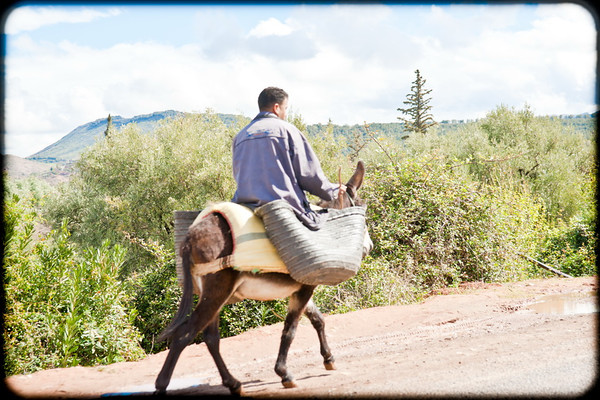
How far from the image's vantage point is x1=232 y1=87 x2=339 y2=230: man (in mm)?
4828

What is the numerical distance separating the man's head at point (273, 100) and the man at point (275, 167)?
0.08ft

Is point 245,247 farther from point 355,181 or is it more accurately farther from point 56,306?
point 56,306

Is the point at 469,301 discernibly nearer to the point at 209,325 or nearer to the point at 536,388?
the point at 536,388

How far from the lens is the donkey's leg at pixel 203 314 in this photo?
4332 mm

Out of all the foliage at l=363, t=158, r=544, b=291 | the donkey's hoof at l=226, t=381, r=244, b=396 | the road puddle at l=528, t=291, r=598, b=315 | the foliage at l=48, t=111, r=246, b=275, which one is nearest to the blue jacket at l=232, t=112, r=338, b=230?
the donkey's hoof at l=226, t=381, r=244, b=396

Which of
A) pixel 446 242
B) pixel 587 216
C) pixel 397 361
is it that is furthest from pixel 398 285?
pixel 587 216

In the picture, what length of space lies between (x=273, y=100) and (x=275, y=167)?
2.68 ft

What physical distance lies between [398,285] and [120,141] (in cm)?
1563

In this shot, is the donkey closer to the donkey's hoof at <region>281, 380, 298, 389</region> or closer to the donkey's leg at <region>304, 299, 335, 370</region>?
the donkey's hoof at <region>281, 380, 298, 389</region>

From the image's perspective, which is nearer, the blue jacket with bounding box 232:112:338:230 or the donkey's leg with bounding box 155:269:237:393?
the donkey's leg with bounding box 155:269:237:393

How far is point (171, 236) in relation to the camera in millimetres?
19109

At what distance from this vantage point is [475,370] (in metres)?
4.52

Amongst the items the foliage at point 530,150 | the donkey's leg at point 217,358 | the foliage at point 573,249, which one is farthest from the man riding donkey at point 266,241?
the foliage at point 530,150

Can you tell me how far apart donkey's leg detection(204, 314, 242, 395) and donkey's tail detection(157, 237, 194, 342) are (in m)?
0.30
